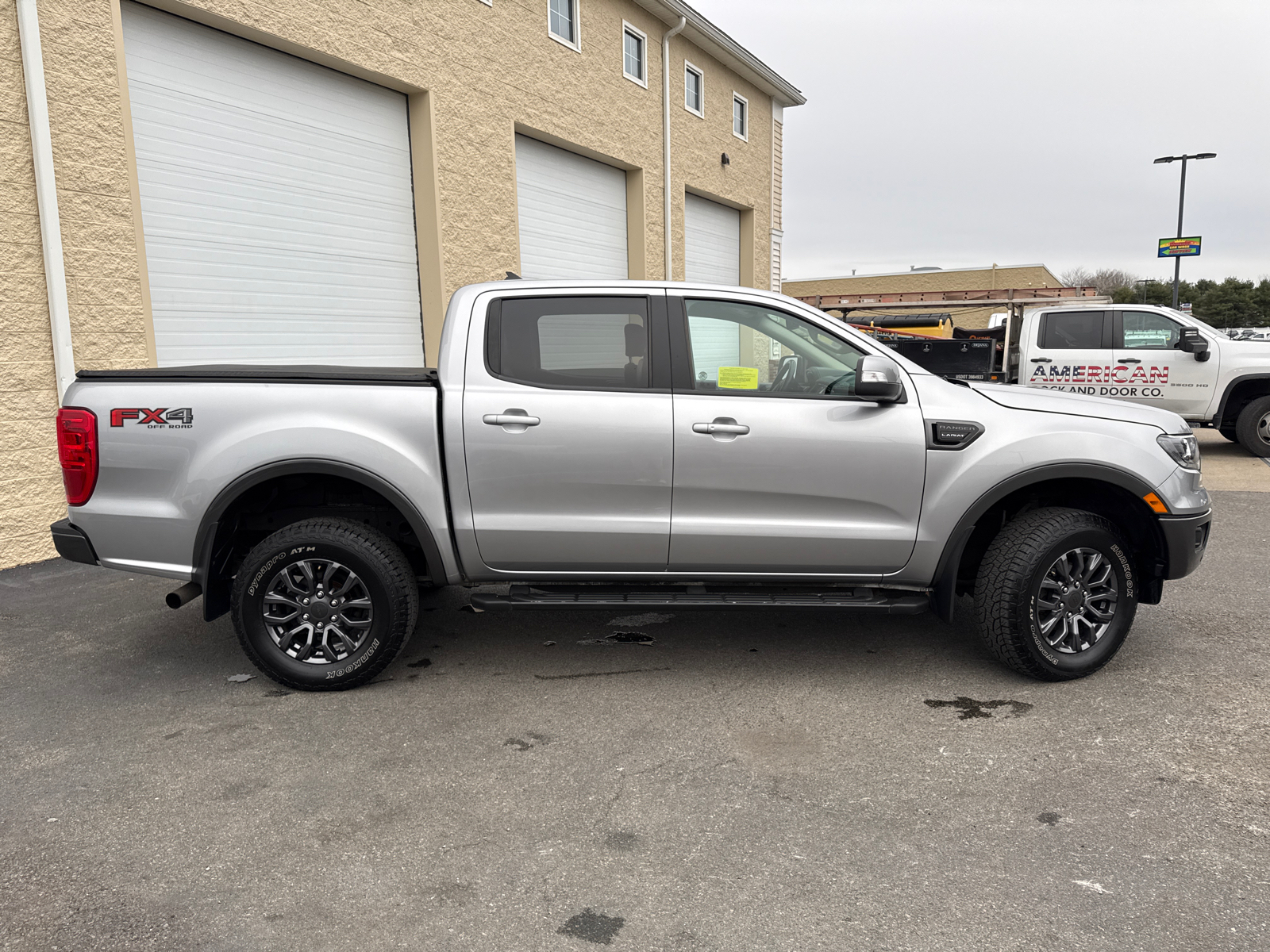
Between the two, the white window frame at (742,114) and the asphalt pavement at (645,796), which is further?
the white window frame at (742,114)

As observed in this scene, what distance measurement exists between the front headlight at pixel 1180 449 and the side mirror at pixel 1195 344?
808 centimetres

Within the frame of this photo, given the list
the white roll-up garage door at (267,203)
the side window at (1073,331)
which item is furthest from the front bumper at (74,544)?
the side window at (1073,331)

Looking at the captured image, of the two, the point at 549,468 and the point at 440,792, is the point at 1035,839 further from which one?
the point at 549,468

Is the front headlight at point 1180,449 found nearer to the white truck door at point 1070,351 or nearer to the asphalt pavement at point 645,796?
the asphalt pavement at point 645,796

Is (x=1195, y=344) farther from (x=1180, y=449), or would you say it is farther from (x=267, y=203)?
(x=267, y=203)

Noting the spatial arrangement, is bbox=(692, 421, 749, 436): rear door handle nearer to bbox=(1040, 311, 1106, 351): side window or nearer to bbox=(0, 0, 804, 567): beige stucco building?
bbox=(0, 0, 804, 567): beige stucco building

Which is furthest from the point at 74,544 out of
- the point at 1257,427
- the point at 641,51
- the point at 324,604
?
the point at 1257,427

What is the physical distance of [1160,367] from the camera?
436 inches

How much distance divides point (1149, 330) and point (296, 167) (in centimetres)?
1051

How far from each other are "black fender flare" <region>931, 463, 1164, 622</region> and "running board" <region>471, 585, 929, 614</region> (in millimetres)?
209

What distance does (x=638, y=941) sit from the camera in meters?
2.33

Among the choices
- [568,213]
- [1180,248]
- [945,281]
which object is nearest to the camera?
[568,213]

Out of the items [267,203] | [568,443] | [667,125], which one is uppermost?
[667,125]

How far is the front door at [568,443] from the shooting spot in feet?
12.7
